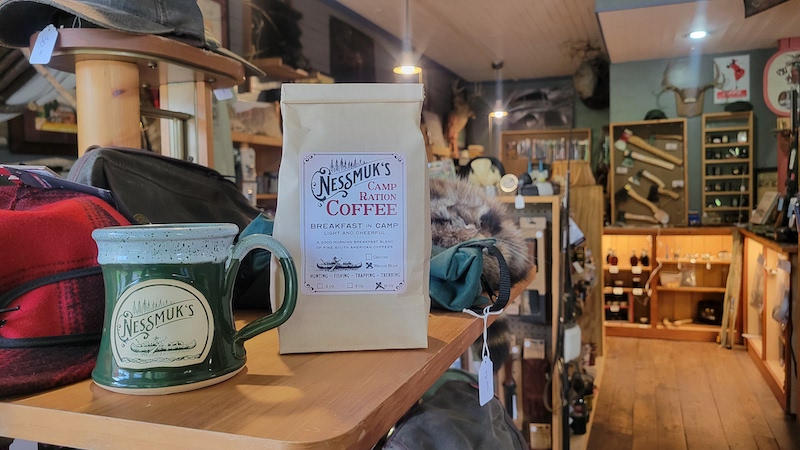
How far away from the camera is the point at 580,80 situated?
7.45 metres

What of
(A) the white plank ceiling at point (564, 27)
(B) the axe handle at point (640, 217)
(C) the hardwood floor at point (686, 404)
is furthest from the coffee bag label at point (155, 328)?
(B) the axe handle at point (640, 217)

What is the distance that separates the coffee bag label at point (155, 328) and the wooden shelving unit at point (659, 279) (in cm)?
552

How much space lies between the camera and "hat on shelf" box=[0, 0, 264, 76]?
2.84 ft

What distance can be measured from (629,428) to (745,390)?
1165 millimetres

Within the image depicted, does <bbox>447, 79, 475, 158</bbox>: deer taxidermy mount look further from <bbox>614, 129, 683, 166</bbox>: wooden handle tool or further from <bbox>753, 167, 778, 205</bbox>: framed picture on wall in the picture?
<bbox>753, 167, 778, 205</bbox>: framed picture on wall

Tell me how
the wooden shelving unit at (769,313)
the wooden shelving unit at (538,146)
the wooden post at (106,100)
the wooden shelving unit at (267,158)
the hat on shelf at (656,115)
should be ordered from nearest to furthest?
the wooden post at (106,100), the wooden shelving unit at (267,158), the wooden shelving unit at (769,313), the hat on shelf at (656,115), the wooden shelving unit at (538,146)

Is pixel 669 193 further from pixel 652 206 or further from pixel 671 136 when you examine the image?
pixel 671 136

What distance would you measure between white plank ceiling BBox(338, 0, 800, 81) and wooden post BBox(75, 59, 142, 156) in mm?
4147

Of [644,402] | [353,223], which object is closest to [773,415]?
[644,402]

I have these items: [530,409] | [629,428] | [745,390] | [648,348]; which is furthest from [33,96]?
[648,348]

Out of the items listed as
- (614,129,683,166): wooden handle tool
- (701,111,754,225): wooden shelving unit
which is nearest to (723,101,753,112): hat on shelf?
(701,111,754,225): wooden shelving unit

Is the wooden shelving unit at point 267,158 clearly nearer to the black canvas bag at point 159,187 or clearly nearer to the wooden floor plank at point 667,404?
the black canvas bag at point 159,187

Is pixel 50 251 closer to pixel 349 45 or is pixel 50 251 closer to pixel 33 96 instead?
pixel 33 96

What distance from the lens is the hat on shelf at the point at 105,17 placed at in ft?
2.84
